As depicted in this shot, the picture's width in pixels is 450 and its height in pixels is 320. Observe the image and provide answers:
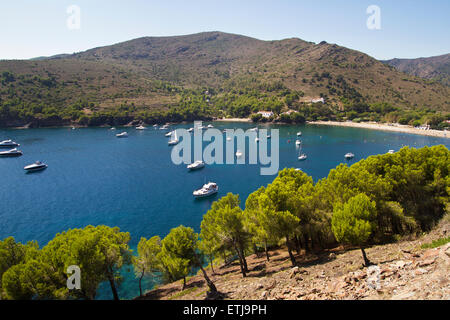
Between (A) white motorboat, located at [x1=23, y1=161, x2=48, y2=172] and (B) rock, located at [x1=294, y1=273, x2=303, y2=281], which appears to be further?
(A) white motorboat, located at [x1=23, y1=161, x2=48, y2=172]

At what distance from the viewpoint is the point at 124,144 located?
438 ft

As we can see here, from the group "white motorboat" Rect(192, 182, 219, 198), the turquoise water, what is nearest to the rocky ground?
the turquoise water

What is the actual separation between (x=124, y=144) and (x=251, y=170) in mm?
79484

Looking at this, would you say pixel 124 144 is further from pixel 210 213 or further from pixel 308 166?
pixel 210 213

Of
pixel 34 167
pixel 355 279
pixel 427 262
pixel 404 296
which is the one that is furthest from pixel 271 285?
pixel 34 167

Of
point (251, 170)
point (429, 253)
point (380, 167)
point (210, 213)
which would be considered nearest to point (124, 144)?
point (251, 170)

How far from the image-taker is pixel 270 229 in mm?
27812

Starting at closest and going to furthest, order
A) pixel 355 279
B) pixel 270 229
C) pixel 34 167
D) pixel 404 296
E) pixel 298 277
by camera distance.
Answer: pixel 404 296 < pixel 355 279 < pixel 298 277 < pixel 270 229 < pixel 34 167
